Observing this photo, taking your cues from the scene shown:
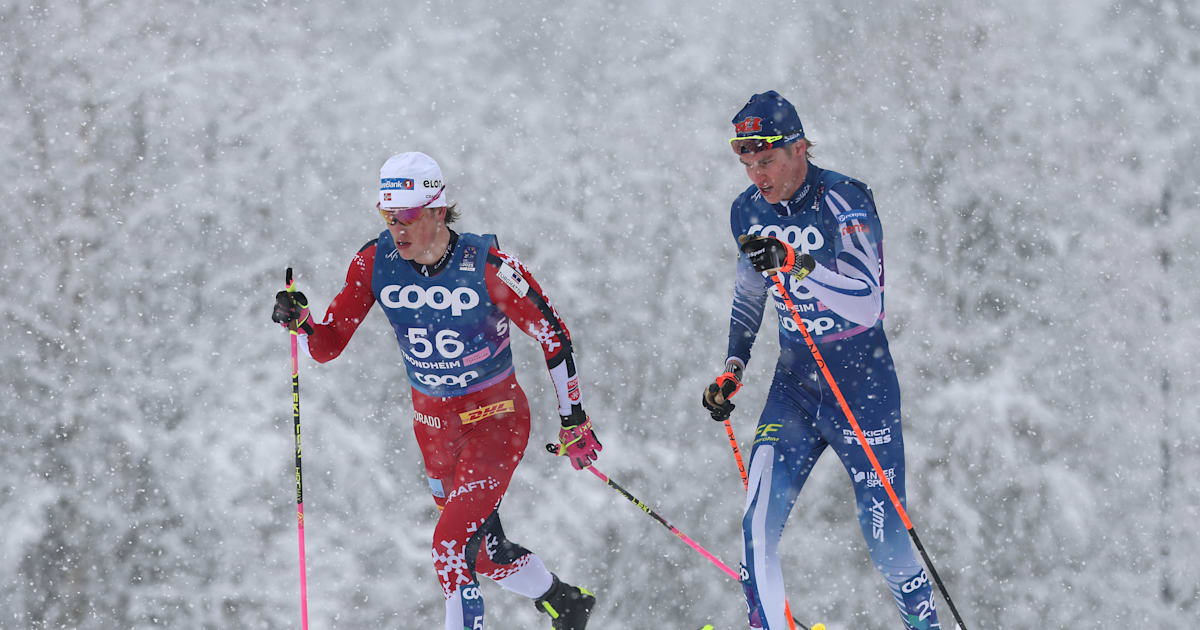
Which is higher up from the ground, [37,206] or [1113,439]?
[37,206]

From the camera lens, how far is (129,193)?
21.0ft

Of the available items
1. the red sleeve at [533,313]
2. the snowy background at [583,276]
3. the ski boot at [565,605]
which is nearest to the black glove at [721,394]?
the red sleeve at [533,313]

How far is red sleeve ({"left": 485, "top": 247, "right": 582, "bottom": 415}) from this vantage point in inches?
148

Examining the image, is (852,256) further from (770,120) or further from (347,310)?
(347,310)

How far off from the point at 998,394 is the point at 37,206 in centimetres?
643

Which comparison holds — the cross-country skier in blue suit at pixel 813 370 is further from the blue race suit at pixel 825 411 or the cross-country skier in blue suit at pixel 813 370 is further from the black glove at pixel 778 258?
the black glove at pixel 778 258

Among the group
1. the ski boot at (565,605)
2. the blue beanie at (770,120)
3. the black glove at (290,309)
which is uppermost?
the blue beanie at (770,120)

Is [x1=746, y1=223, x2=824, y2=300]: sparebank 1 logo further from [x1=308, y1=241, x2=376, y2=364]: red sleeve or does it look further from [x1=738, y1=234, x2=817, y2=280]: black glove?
[x1=308, y1=241, x2=376, y2=364]: red sleeve

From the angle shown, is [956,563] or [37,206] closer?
[37,206]

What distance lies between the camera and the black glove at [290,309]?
366cm

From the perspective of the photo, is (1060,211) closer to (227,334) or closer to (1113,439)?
(1113,439)

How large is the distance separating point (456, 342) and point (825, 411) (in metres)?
1.41

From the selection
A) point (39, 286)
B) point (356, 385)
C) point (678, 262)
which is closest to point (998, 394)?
point (678, 262)

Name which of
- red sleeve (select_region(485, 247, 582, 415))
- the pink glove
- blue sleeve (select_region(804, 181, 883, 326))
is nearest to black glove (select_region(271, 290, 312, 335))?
red sleeve (select_region(485, 247, 582, 415))
